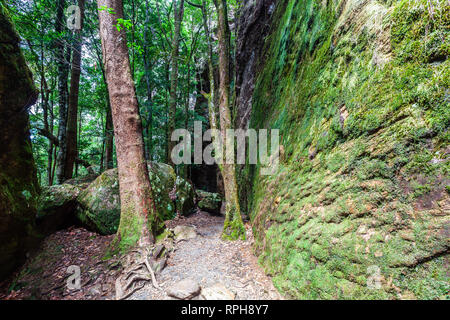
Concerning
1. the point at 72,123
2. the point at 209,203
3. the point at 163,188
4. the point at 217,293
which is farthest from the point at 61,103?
the point at 217,293

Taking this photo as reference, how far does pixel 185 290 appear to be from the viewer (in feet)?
9.09

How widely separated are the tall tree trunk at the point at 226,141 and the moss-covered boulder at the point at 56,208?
4307 millimetres

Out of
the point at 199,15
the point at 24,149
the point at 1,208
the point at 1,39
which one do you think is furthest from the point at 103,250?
the point at 199,15

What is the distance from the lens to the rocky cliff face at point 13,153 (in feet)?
10.7

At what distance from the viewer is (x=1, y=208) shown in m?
3.11

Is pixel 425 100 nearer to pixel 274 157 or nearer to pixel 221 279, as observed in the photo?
pixel 274 157

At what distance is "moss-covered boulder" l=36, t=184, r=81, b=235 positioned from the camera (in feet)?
13.9

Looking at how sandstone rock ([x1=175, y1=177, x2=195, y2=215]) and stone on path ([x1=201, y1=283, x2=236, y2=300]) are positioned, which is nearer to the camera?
stone on path ([x1=201, y1=283, x2=236, y2=300])

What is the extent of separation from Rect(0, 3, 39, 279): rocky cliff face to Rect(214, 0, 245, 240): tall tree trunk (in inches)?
167

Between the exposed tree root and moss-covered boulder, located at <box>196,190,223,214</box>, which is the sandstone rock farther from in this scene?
the exposed tree root

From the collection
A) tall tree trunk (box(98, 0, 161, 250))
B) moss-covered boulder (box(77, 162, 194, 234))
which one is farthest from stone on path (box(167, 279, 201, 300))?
moss-covered boulder (box(77, 162, 194, 234))

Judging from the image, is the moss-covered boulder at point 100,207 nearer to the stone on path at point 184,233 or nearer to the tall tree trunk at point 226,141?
the stone on path at point 184,233

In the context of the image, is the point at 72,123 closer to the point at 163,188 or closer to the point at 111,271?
the point at 163,188

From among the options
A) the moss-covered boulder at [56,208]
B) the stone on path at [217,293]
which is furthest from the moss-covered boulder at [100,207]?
the stone on path at [217,293]
